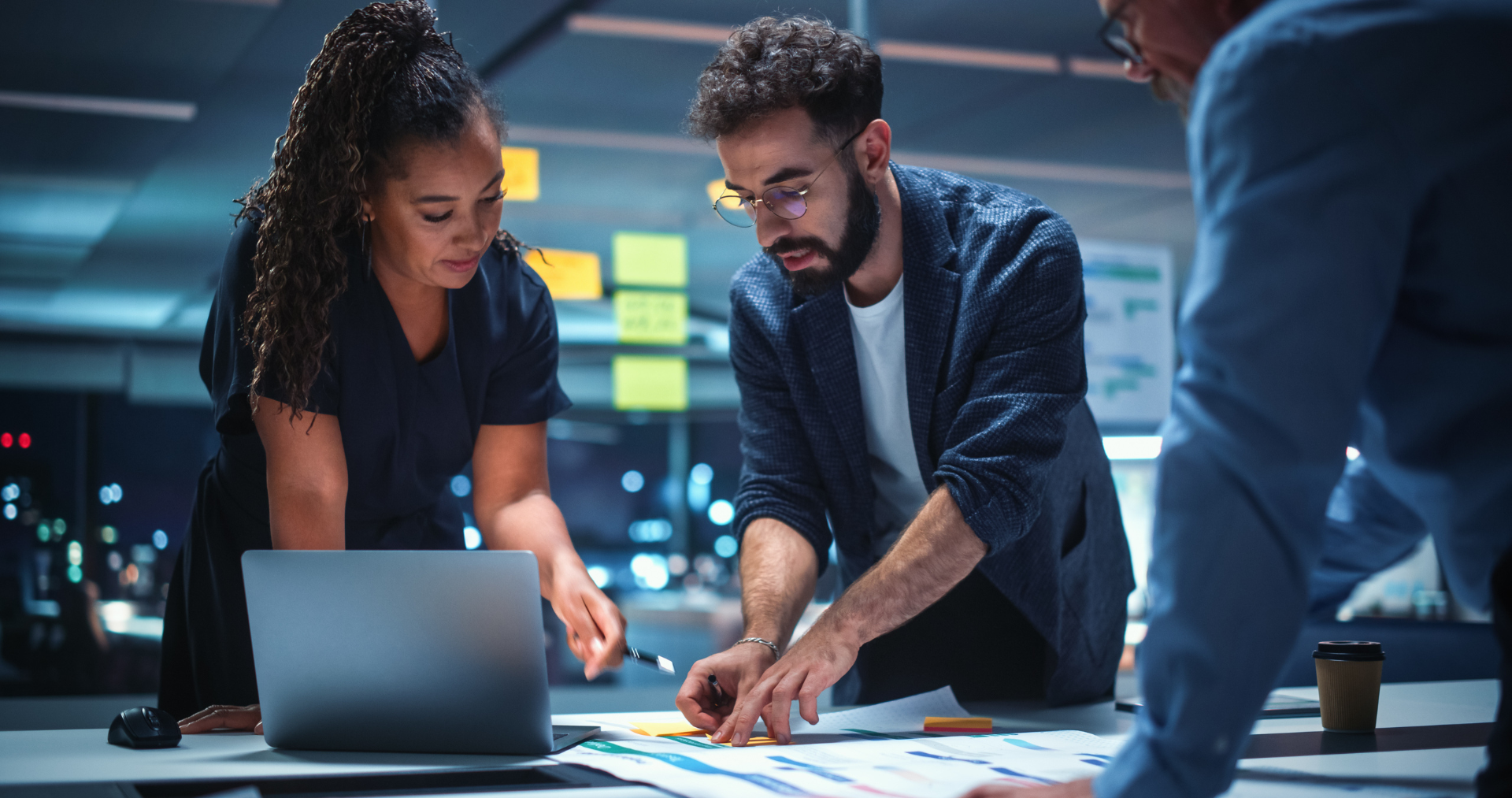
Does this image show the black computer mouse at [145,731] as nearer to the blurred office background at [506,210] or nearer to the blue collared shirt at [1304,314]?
the blue collared shirt at [1304,314]

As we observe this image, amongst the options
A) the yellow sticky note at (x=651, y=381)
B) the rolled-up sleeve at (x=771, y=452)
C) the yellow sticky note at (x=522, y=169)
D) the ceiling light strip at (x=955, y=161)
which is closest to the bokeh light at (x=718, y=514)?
the yellow sticky note at (x=651, y=381)

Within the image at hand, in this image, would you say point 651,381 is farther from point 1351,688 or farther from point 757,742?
point 1351,688

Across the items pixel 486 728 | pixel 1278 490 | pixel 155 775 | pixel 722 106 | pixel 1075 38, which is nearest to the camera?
pixel 1278 490

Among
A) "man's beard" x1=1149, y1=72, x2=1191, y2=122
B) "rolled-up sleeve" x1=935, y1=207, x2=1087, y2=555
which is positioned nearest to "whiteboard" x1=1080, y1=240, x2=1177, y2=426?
"rolled-up sleeve" x1=935, y1=207, x2=1087, y2=555

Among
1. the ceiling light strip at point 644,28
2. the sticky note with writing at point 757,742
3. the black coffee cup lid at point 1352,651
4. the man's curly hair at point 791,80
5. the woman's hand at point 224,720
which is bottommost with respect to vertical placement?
the sticky note with writing at point 757,742

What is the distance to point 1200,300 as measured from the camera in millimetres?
726

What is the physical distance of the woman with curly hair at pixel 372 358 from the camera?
4.61ft

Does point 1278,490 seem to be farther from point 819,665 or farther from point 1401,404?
point 819,665

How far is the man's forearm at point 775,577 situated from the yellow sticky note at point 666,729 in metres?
0.17

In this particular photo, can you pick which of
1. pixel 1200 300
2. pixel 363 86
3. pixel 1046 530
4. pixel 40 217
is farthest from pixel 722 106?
pixel 40 217

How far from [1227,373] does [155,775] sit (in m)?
0.97

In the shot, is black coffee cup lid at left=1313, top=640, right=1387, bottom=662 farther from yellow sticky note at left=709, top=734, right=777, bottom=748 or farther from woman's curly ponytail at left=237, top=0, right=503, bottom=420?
woman's curly ponytail at left=237, top=0, right=503, bottom=420

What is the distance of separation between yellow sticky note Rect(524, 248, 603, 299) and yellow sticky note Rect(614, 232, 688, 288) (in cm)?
18

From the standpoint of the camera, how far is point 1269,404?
27.4 inches
